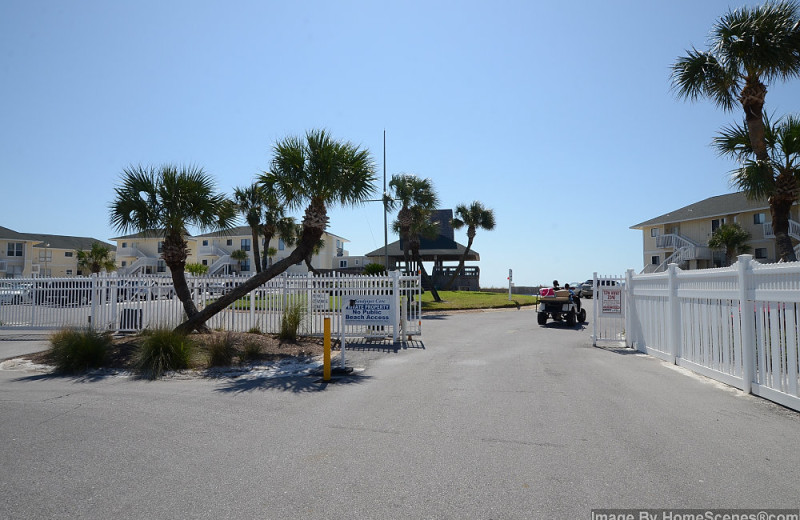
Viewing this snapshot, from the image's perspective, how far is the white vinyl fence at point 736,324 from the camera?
7031 millimetres

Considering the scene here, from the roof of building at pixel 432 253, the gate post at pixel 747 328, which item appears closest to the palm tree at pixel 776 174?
the gate post at pixel 747 328

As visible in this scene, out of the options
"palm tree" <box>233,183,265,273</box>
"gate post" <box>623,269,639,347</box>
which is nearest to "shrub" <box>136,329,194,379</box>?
"gate post" <box>623,269,639,347</box>

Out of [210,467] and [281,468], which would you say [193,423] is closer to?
[210,467]

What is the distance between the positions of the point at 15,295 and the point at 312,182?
44.9ft

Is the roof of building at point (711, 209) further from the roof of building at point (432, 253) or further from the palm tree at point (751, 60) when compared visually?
the palm tree at point (751, 60)

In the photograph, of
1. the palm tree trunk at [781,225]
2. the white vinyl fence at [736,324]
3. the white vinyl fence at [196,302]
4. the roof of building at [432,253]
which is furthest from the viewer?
the roof of building at [432,253]

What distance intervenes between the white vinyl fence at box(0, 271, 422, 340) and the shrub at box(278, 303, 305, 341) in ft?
0.71

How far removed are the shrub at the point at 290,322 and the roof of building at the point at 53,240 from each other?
2258 inches

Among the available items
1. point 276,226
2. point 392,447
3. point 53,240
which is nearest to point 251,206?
point 276,226

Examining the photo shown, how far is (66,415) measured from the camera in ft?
24.0

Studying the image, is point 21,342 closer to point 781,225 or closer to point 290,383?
point 290,383

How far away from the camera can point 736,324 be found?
8453 millimetres

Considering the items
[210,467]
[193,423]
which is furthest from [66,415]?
[210,467]

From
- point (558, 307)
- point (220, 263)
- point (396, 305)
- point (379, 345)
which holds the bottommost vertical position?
point (379, 345)
